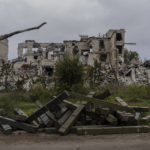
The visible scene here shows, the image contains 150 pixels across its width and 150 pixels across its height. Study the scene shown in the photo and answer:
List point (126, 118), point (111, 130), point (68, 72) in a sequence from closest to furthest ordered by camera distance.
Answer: point (111, 130) < point (126, 118) < point (68, 72)

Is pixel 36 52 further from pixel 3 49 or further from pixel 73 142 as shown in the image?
pixel 73 142

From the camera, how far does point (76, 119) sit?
657 centimetres

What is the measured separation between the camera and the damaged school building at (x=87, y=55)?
33219 mm

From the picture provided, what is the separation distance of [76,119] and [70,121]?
0.30 meters

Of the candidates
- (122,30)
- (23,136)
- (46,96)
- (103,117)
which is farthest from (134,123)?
(122,30)

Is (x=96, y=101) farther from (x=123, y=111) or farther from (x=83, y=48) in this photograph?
(x=83, y=48)

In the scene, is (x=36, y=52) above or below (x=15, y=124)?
above

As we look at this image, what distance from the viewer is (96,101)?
22.5ft

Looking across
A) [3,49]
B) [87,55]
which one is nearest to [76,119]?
[87,55]

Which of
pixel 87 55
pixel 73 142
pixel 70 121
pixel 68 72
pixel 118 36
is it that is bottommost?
pixel 73 142

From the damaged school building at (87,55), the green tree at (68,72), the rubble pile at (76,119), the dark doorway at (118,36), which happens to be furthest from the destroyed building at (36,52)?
the rubble pile at (76,119)

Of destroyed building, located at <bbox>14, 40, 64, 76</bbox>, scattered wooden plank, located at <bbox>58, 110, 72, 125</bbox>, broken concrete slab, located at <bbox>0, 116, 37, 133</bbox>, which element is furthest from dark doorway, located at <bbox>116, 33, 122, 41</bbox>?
broken concrete slab, located at <bbox>0, 116, 37, 133</bbox>

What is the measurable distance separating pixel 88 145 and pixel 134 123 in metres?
2.33

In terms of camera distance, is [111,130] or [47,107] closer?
[111,130]
